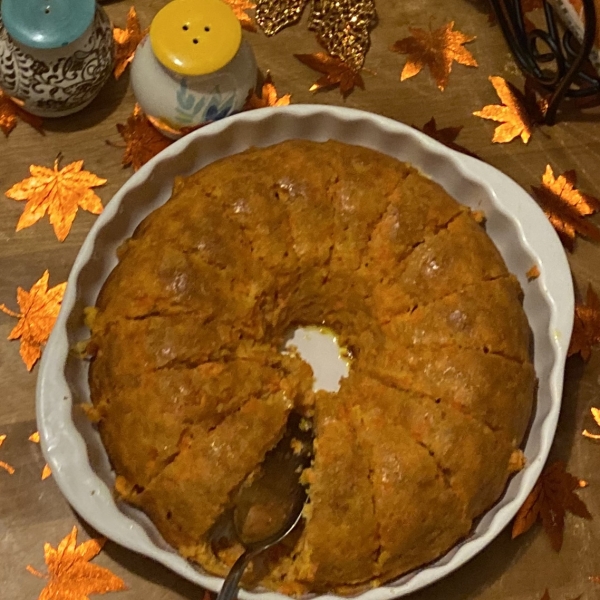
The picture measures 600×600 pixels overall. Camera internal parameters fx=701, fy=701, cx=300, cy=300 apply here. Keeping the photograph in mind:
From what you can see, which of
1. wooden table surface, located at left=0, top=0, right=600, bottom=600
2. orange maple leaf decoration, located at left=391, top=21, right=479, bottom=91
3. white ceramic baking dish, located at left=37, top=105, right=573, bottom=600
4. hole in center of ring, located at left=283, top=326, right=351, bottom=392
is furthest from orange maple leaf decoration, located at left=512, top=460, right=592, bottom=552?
orange maple leaf decoration, located at left=391, top=21, right=479, bottom=91

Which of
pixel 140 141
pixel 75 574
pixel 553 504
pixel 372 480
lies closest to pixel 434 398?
pixel 372 480

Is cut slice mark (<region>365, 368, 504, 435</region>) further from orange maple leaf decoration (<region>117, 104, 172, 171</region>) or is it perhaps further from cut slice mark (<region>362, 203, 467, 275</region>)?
orange maple leaf decoration (<region>117, 104, 172, 171</region>)

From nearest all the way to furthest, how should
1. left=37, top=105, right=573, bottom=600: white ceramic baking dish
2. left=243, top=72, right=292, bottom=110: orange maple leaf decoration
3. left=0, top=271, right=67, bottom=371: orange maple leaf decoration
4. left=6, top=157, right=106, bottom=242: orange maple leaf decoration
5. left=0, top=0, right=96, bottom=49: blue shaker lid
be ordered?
left=37, top=105, right=573, bottom=600: white ceramic baking dish
left=0, top=0, right=96, bottom=49: blue shaker lid
left=0, top=271, right=67, bottom=371: orange maple leaf decoration
left=6, top=157, right=106, bottom=242: orange maple leaf decoration
left=243, top=72, right=292, bottom=110: orange maple leaf decoration

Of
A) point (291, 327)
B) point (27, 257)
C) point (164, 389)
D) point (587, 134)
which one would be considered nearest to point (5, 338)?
point (27, 257)

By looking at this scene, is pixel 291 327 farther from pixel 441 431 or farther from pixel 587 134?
pixel 587 134

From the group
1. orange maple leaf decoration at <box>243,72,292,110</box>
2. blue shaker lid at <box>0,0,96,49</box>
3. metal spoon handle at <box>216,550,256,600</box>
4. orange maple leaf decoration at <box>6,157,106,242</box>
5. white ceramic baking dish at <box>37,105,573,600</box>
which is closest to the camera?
metal spoon handle at <box>216,550,256,600</box>

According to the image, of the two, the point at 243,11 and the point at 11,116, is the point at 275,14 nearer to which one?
the point at 243,11
